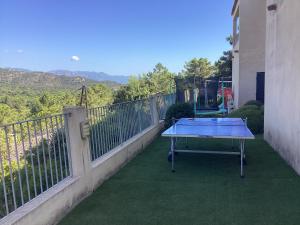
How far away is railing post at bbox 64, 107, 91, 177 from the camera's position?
406 cm

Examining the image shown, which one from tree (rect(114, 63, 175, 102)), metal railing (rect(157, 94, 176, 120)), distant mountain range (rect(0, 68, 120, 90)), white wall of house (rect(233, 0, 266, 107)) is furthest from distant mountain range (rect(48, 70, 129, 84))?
white wall of house (rect(233, 0, 266, 107))

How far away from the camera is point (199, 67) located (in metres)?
42.5

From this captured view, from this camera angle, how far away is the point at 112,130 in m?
5.84

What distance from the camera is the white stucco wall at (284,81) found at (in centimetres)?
506

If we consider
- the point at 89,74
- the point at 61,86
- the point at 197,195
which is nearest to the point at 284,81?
the point at 197,195

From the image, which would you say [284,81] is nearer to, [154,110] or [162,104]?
[154,110]

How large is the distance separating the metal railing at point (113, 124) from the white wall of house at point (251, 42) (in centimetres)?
717

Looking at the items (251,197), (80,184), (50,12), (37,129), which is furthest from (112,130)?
(50,12)

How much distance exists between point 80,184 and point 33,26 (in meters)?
79.3

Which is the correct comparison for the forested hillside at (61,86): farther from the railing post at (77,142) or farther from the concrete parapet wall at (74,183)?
the railing post at (77,142)

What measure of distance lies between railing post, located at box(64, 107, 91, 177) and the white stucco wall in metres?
3.61

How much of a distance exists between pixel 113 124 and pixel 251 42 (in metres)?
9.92

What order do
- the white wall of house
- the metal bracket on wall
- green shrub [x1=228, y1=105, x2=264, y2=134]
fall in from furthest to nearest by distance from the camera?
1. the white wall of house
2. green shrub [x1=228, y1=105, x2=264, y2=134]
3. the metal bracket on wall

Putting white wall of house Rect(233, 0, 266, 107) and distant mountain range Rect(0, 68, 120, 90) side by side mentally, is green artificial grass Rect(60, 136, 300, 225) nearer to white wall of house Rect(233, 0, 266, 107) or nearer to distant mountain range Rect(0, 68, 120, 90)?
white wall of house Rect(233, 0, 266, 107)
